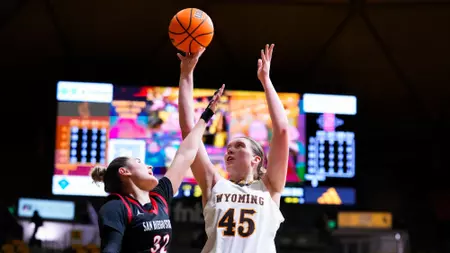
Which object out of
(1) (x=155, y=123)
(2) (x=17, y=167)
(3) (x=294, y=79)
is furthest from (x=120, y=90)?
(3) (x=294, y=79)

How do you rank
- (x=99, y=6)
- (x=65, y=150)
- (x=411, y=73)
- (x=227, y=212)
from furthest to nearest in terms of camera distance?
1. (x=411, y=73)
2. (x=99, y=6)
3. (x=65, y=150)
4. (x=227, y=212)

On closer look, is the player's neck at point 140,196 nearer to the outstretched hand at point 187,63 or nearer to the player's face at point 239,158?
the player's face at point 239,158

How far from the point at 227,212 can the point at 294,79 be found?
22.5 feet

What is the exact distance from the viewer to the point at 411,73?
1066 cm

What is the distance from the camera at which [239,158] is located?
411 cm

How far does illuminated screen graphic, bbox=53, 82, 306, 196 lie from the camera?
9070 millimetres

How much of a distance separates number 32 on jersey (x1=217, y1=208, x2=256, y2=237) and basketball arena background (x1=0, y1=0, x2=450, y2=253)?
5.14 metres

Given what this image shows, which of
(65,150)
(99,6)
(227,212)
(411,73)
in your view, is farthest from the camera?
(411,73)

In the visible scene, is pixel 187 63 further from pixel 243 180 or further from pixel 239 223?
pixel 239 223

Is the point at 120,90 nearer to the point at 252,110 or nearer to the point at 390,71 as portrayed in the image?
the point at 252,110

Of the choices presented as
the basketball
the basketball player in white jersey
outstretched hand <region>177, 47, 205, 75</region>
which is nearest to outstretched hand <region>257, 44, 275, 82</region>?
the basketball player in white jersey

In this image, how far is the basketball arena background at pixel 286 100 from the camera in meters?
9.27

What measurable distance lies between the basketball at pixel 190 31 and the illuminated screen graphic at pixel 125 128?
4.34 m

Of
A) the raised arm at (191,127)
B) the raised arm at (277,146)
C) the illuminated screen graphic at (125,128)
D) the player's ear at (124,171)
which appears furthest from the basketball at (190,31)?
the illuminated screen graphic at (125,128)
